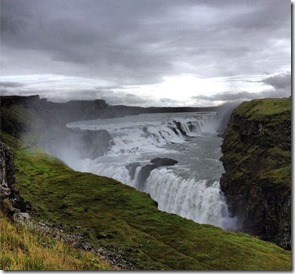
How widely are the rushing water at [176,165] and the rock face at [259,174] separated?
1.02 metres

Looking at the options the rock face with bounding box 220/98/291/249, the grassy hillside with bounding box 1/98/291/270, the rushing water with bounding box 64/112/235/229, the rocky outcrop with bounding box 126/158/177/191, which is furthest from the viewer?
the rocky outcrop with bounding box 126/158/177/191

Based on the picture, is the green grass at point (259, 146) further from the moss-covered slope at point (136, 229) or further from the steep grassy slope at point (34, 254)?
the steep grassy slope at point (34, 254)

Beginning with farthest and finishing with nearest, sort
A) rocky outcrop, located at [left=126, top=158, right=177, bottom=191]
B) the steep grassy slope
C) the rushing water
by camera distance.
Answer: rocky outcrop, located at [left=126, top=158, right=177, bottom=191], the rushing water, the steep grassy slope

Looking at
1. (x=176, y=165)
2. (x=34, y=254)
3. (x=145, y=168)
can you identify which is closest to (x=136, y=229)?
(x=34, y=254)

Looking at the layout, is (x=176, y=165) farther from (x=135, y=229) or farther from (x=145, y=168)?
(x=135, y=229)

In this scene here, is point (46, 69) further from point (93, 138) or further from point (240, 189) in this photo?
point (93, 138)

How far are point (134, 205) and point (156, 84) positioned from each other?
330 inches

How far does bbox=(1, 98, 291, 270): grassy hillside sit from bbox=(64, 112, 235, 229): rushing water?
3.76 meters

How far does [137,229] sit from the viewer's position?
43.5 ft

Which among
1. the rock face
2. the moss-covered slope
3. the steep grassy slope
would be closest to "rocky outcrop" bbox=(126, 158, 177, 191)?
the rock face

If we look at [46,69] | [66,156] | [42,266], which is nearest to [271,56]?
[46,69]

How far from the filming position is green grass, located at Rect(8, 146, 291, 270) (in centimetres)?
976

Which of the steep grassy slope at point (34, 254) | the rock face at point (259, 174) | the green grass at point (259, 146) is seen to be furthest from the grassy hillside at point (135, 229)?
the green grass at point (259, 146)

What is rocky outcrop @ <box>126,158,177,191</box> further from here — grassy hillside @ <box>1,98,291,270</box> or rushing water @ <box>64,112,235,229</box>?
grassy hillside @ <box>1,98,291,270</box>
